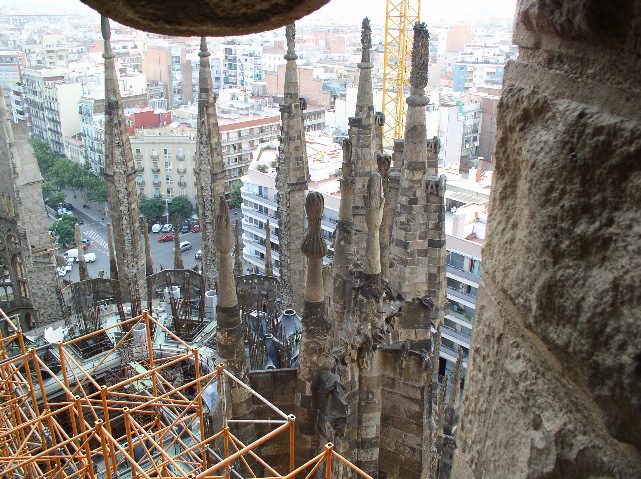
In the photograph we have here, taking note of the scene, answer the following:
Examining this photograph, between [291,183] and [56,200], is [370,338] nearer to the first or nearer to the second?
[291,183]

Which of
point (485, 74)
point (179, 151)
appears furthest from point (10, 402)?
point (485, 74)

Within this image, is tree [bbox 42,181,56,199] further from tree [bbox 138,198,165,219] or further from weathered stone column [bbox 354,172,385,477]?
weathered stone column [bbox 354,172,385,477]

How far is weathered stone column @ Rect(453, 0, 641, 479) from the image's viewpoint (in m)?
1.55

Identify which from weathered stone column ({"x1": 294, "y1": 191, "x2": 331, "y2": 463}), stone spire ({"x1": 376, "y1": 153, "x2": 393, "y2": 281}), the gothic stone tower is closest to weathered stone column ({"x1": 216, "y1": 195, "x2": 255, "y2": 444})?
weathered stone column ({"x1": 294, "y1": 191, "x2": 331, "y2": 463})

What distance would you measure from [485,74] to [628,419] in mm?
91080

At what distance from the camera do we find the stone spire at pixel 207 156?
1691 cm

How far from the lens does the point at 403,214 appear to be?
1054 cm

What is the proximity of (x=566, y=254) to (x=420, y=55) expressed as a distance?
924cm

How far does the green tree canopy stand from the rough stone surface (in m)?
50.1

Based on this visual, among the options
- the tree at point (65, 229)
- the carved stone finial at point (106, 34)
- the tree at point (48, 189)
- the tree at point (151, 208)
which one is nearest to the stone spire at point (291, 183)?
the carved stone finial at point (106, 34)

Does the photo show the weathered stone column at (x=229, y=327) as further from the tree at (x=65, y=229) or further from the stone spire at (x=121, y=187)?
the tree at (x=65, y=229)

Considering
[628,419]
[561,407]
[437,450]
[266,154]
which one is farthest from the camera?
[266,154]

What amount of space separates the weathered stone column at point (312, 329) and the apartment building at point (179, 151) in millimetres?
45112

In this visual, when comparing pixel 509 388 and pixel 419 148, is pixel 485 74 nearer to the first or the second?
pixel 419 148
